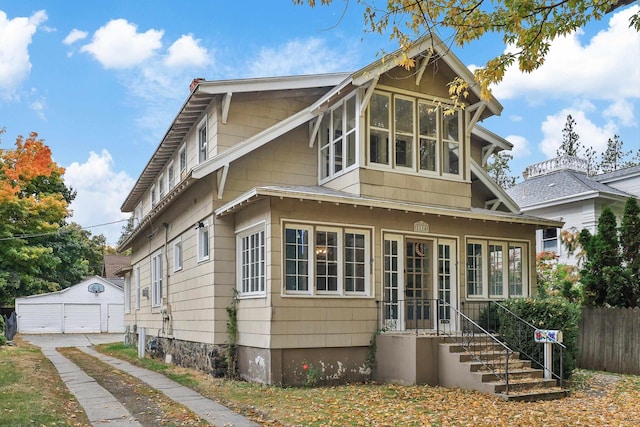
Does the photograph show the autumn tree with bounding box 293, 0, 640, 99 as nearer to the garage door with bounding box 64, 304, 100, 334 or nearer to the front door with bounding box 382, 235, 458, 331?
the front door with bounding box 382, 235, 458, 331

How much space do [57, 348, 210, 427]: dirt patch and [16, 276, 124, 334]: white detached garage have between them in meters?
23.7

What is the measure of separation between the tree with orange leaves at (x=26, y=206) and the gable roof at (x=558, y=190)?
21480mm

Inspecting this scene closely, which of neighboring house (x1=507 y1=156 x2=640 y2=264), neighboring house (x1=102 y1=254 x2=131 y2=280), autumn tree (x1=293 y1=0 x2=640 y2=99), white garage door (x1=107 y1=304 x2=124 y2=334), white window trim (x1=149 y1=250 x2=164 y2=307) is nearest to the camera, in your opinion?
autumn tree (x1=293 y1=0 x2=640 y2=99)

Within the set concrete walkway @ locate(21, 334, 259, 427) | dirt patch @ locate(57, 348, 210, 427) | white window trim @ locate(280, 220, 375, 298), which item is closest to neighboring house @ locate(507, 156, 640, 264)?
white window trim @ locate(280, 220, 375, 298)

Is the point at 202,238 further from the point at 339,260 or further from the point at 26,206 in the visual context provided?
the point at 26,206

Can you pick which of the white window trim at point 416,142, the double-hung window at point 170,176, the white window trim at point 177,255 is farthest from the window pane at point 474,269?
the double-hung window at point 170,176

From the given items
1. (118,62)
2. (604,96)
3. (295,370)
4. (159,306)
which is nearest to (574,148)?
(604,96)

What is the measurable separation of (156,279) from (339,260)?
9054 mm

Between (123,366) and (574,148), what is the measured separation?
38.3m

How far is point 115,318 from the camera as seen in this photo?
3884 centimetres

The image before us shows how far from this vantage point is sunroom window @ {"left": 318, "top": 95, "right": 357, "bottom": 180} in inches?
516

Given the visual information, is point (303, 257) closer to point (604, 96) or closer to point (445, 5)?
point (445, 5)

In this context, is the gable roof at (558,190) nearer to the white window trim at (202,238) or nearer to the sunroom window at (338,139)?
the sunroom window at (338,139)

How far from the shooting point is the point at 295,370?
38.2ft
